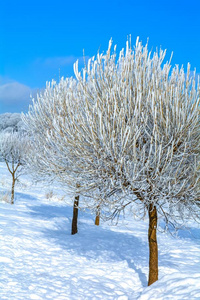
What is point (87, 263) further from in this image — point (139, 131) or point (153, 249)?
point (139, 131)

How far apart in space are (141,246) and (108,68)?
7505 millimetres

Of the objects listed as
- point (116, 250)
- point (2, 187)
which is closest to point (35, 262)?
point (116, 250)

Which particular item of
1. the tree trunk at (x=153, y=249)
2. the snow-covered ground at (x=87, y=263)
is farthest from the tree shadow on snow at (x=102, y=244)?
the tree trunk at (x=153, y=249)

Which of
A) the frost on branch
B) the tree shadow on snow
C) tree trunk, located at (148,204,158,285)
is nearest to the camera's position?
the frost on branch

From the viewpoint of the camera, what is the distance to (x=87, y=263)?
823 centimetres

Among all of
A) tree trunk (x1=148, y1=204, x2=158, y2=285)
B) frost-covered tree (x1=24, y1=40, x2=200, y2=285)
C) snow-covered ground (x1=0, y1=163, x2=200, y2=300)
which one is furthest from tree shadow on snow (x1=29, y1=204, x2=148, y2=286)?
frost-covered tree (x1=24, y1=40, x2=200, y2=285)

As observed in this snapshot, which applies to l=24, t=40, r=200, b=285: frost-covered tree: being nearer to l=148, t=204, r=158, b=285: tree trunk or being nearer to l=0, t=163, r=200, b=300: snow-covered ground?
l=148, t=204, r=158, b=285: tree trunk

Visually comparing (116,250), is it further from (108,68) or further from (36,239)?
(108,68)

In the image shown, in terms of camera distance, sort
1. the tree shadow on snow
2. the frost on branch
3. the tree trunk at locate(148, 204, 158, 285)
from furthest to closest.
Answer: the tree shadow on snow < the tree trunk at locate(148, 204, 158, 285) < the frost on branch

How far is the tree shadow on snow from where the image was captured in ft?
28.5

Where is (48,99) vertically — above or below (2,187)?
above

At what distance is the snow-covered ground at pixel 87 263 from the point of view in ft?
19.6

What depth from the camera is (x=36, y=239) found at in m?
9.74

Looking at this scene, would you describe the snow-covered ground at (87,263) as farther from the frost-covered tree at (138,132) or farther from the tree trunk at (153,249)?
the frost-covered tree at (138,132)
